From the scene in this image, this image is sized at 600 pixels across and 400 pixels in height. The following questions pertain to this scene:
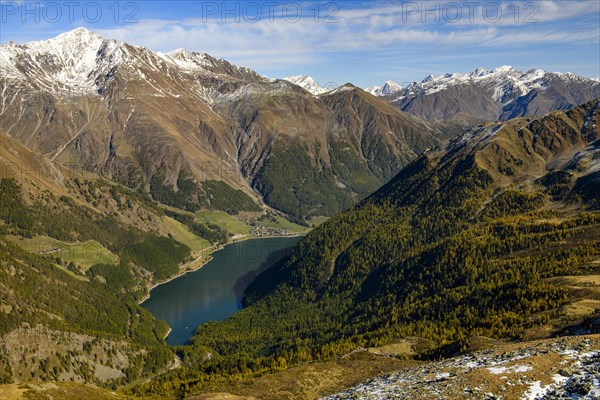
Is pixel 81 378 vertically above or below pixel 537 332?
below

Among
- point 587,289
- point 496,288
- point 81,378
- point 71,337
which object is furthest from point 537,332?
point 71,337

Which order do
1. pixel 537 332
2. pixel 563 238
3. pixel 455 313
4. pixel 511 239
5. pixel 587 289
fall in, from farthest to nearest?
pixel 511 239 → pixel 563 238 → pixel 455 313 → pixel 587 289 → pixel 537 332

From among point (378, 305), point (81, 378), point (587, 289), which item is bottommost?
point (81, 378)

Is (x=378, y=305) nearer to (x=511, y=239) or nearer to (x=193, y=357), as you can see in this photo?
(x=511, y=239)

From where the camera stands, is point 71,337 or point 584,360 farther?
point 71,337

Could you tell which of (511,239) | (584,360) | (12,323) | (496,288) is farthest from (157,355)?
(584,360)

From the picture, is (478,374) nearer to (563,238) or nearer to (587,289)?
(587,289)

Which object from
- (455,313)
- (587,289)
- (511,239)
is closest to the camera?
A: (587,289)
